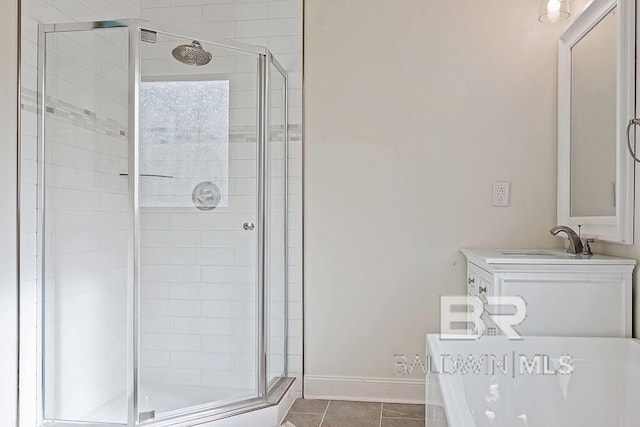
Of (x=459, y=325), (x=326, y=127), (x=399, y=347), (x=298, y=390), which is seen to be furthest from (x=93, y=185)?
(x=459, y=325)

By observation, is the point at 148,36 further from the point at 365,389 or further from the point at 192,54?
the point at 365,389

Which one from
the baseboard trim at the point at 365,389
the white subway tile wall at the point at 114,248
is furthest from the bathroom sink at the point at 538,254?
the white subway tile wall at the point at 114,248

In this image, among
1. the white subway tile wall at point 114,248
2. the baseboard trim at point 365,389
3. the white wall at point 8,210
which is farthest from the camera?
the baseboard trim at point 365,389

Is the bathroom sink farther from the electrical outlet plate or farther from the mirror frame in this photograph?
the electrical outlet plate

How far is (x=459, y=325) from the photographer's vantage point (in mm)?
3078

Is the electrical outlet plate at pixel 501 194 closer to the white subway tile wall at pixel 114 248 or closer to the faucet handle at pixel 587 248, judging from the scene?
the faucet handle at pixel 587 248

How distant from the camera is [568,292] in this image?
2277mm

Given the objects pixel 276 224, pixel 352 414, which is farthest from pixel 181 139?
pixel 352 414

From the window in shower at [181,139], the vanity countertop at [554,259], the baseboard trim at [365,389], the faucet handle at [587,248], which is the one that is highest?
the window in shower at [181,139]

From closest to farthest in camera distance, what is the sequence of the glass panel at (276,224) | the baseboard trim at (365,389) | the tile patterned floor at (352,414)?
the tile patterned floor at (352,414)
the glass panel at (276,224)
the baseboard trim at (365,389)

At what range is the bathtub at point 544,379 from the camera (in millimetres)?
1870

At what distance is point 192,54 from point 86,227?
96 centimetres

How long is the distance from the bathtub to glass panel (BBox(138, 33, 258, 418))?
1.11 metres

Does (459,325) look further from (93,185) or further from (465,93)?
(93,185)
